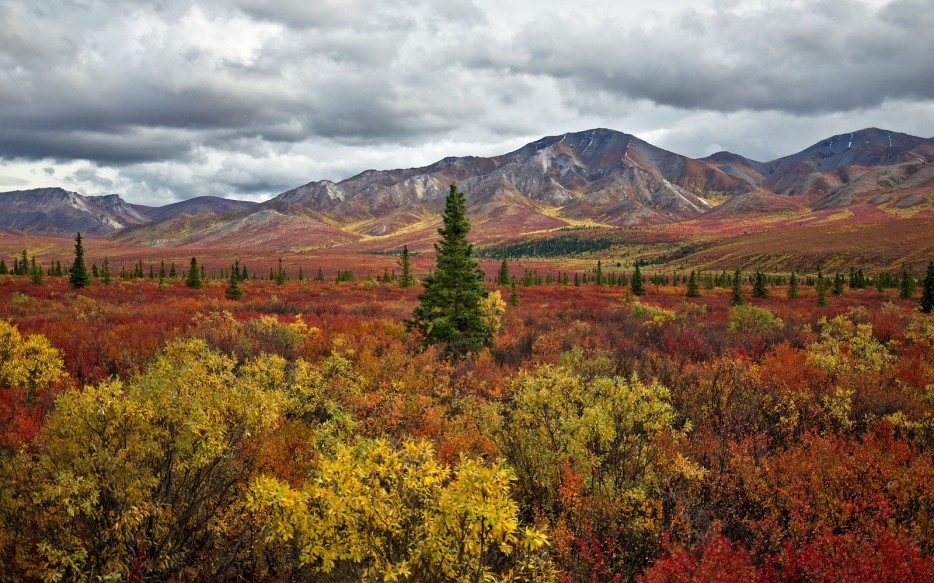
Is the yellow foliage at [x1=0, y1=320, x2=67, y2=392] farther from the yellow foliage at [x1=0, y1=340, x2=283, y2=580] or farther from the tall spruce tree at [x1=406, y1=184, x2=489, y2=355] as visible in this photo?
the tall spruce tree at [x1=406, y1=184, x2=489, y2=355]

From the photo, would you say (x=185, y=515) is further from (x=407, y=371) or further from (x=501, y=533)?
(x=407, y=371)

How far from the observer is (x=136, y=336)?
15109mm

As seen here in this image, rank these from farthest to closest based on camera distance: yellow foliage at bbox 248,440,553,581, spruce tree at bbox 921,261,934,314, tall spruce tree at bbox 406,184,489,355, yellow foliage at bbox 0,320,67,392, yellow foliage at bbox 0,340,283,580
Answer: spruce tree at bbox 921,261,934,314, tall spruce tree at bbox 406,184,489,355, yellow foliage at bbox 0,320,67,392, yellow foliage at bbox 0,340,283,580, yellow foliage at bbox 248,440,553,581

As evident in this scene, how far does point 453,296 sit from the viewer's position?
749 inches

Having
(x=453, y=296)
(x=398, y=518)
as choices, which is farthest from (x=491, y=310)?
(x=398, y=518)

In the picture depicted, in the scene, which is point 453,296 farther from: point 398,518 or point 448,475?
Answer: point 398,518

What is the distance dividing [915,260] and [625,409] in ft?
574

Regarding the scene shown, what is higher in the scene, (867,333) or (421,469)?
(421,469)

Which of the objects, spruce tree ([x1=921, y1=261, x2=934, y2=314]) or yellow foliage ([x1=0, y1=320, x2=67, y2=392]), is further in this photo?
spruce tree ([x1=921, y1=261, x2=934, y2=314])

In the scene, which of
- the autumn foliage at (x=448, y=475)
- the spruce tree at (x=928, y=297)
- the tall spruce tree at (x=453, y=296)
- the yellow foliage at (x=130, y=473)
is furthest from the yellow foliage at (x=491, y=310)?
the spruce tree at (x=928, y=297)

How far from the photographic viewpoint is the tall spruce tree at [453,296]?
60.7 feet

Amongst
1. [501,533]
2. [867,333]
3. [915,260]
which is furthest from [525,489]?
[915,260]

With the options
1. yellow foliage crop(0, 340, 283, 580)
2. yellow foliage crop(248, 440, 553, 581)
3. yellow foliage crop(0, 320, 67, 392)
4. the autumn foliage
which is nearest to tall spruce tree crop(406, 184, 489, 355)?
the autumn foliage

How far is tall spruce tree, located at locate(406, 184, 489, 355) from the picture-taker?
18.5 metres
